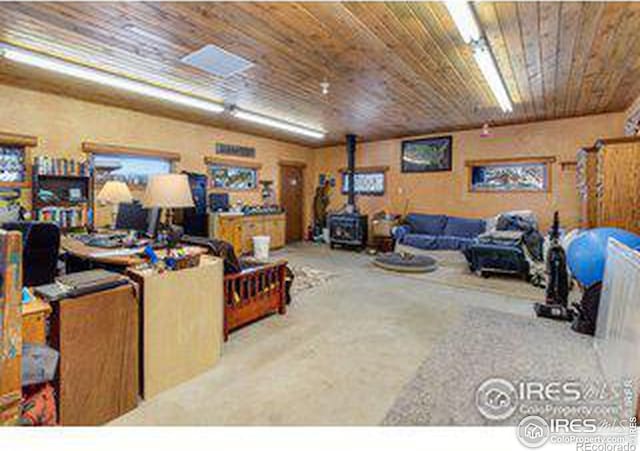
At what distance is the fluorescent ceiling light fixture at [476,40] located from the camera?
2368 millimetres

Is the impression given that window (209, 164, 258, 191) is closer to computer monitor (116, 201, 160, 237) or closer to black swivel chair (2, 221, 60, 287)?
computer monitor (116, 201, 160, 237)

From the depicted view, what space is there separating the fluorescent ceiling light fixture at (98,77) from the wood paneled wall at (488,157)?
462 centimetres

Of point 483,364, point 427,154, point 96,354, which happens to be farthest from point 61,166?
point 427,154

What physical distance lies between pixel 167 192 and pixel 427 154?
6542 millimetres

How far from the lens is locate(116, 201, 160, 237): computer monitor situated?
3.45 m

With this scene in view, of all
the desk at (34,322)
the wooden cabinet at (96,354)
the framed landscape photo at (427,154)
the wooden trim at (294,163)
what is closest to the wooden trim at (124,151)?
the wooden trim at (294,163)

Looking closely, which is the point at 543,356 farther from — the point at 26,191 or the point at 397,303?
the point at 26,191

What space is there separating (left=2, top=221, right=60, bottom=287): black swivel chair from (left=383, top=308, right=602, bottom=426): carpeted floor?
107 inches

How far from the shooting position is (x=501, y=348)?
2840mm

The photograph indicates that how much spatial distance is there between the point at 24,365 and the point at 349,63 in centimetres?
358

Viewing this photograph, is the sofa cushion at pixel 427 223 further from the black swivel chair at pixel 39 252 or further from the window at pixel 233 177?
the black swivel chair at pixel 39 252

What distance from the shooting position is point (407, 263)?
5.70 meters

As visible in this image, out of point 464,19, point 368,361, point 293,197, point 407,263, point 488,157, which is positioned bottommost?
point 368,361

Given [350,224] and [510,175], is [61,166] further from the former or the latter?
[510,175]
